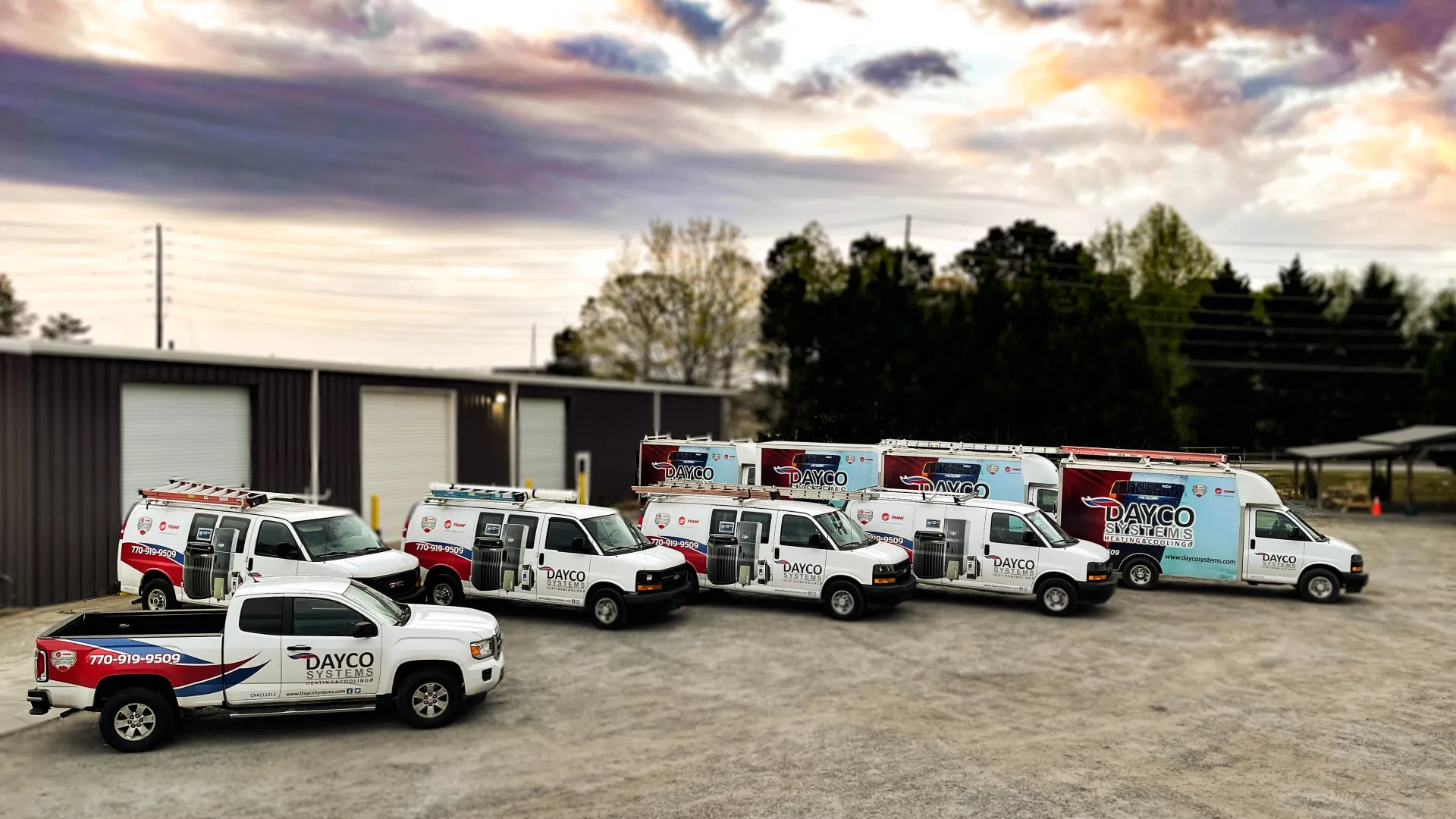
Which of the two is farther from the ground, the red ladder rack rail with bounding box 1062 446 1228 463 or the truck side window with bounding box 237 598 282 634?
the red ladder rack rail with bounding box 1062 446 1228 463

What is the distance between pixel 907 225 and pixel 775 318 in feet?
41.4

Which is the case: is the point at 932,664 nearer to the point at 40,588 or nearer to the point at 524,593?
the point at 524,593

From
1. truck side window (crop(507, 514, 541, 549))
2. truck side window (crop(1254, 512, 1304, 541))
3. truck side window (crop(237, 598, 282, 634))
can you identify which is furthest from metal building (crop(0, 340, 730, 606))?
truck side window (crop(1254, 512, 1304, 541))

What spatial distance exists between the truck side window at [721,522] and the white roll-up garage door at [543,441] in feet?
52.9

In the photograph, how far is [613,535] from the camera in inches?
656

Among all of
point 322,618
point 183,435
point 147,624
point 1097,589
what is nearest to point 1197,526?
point 1097,589

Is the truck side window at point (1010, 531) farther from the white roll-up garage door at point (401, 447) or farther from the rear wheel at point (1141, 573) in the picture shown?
the white roll-up garage door at point (401, 447)

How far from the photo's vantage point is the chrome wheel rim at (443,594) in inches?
667

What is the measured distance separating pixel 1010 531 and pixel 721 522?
A: 5.29m

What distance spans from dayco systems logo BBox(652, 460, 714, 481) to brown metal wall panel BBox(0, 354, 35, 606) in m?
12.9

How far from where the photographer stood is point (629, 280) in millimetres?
57500

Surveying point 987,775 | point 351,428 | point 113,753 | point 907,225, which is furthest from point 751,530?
point 907,225

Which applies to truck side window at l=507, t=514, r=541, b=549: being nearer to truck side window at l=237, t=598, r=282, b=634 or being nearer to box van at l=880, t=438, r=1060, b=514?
truck side window at l=237, t=598, r=282, b=634

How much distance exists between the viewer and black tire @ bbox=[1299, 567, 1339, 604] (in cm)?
1933
